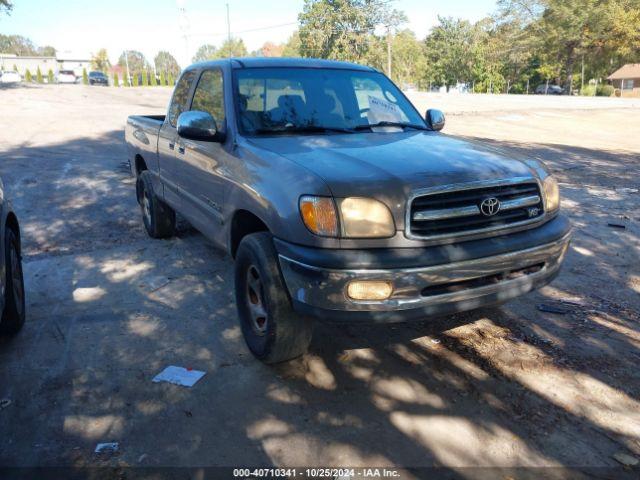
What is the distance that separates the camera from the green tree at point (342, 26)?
2692 inches

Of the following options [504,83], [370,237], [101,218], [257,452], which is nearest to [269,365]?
[257,452]

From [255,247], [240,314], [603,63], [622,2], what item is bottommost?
[240,314]

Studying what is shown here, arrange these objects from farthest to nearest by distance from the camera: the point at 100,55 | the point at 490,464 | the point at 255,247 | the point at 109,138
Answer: the point at 100,55 → the point at 109,138 → the point at 255,247 → the point at 490,464

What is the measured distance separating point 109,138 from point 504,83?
72.9m

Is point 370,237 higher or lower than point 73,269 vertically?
higher

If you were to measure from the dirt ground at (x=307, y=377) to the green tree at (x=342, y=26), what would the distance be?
67647 millimetres

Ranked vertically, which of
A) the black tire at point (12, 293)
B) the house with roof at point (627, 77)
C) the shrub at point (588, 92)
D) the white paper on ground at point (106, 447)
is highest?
the house with roof at point (627, 77)

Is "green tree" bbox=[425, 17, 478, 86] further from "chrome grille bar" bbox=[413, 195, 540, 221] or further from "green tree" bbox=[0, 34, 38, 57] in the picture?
"green tree" bbox=[0, 34, 38, 57]

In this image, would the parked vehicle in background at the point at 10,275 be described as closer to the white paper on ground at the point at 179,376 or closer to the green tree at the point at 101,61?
the white paper on ground at the point at 179,376

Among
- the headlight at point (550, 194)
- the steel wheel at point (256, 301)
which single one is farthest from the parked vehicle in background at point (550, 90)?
the steel wheel at point (256, 301)

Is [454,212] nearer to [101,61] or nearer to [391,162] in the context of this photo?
[391,162]

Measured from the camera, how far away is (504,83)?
252ft

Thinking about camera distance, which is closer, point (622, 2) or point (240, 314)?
point (240, 314)

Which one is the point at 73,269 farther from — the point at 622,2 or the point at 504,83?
the point at 504,83
